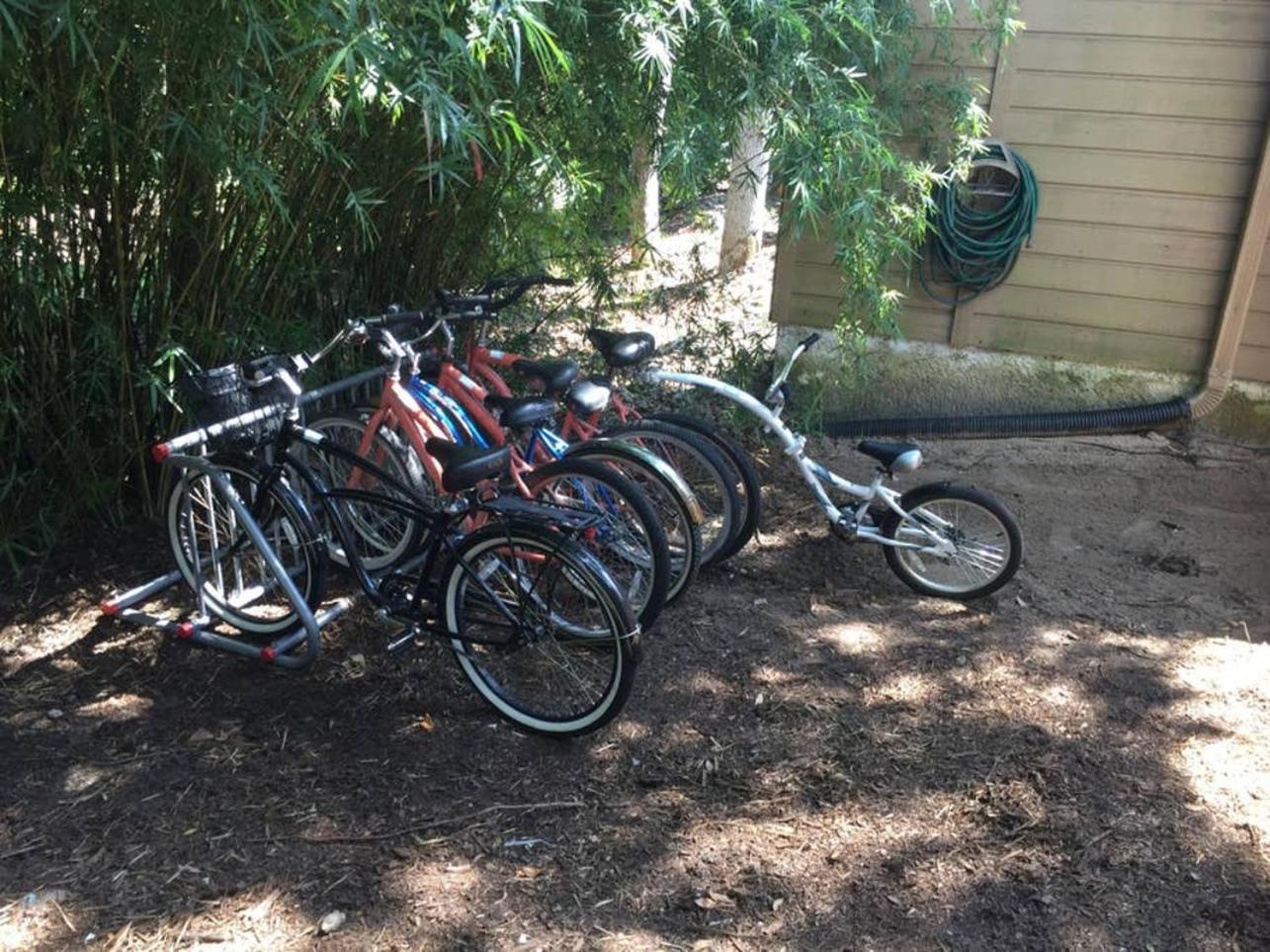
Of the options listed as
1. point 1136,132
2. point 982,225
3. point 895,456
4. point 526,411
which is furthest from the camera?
point 982,225

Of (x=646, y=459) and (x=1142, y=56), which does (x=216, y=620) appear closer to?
(x=646, y=459)

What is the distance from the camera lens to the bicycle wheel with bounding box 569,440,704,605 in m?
3.06

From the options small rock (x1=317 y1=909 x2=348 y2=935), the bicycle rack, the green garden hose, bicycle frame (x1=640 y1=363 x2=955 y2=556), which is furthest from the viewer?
the green garden hose

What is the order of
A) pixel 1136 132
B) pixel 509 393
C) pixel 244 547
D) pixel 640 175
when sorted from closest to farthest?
1. pixel 244 547
2. pixel 509 393
3. pixel 640 175
4. pixel 1136 132

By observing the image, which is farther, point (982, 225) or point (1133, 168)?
point (982, 225)

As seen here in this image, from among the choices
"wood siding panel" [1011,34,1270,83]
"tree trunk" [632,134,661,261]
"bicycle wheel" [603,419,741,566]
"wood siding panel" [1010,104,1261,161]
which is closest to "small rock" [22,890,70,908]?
"bicycle wheel" [603,419,741,566]

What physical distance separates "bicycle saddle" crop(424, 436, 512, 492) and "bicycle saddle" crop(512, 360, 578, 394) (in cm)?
58

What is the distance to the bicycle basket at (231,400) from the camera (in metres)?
2.74

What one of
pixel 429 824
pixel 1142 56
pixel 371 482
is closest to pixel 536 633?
pixel 429 824

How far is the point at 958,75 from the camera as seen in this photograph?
4.64 meters

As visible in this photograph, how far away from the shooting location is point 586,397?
315 cm

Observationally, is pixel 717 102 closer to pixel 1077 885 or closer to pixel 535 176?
pixel 535 176

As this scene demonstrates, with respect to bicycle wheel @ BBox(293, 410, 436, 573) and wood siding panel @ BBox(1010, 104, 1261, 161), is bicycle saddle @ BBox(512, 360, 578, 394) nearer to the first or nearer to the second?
bicycle wheel @ BBox(293, 410, 436, 573)

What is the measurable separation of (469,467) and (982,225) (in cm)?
315
